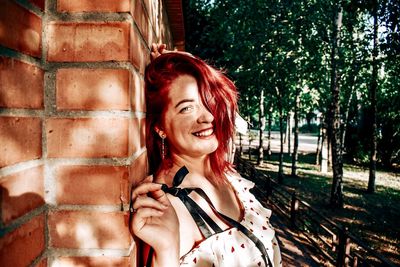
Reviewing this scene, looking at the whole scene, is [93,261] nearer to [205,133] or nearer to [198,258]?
[198,258]

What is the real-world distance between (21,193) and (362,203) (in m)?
14.6

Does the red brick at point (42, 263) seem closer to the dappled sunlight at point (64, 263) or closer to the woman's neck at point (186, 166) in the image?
the dappled sunlight at point (64, 263)

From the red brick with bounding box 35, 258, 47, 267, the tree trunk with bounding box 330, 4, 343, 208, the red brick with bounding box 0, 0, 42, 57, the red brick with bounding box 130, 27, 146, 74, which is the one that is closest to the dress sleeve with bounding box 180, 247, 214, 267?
the red brick with bounding box 35, 258, 47, 267

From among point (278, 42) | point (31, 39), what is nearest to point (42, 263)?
point (31, 39)

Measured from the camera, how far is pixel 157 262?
1.07 m

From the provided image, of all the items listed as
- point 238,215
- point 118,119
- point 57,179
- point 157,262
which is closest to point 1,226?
point 57,179

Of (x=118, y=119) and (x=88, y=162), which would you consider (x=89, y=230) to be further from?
(x=118, y=119)

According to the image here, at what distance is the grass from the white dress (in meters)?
5.58

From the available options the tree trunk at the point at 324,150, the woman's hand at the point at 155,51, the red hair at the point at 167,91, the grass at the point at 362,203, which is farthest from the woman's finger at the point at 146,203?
the tree trunk at the point at 324,150

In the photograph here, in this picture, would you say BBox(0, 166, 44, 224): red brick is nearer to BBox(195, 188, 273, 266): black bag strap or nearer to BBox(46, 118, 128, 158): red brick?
BBox(46, 118, 128, 158): red brick

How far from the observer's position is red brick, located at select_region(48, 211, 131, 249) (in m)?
0.89

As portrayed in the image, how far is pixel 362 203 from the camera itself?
1312 cm

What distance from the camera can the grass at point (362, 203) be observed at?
9.02 meters

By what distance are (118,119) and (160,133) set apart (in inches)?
25.4
